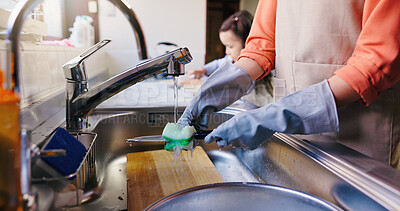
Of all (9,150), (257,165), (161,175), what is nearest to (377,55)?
(257,165)

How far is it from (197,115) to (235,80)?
0.15 m

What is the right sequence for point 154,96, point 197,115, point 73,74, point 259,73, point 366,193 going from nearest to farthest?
point 366,193 → point 73,74 → point 197,115 → point 259,73 → point 154,96

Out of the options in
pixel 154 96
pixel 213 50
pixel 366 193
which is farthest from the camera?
pixel 213 50

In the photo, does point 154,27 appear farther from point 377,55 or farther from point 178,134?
point 377,55

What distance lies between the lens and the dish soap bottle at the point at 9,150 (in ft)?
0.84

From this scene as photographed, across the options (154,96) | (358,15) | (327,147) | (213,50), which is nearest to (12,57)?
(327,147)

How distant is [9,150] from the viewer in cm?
26

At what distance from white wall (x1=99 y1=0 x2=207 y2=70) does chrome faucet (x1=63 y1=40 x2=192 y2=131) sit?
74.1 inches

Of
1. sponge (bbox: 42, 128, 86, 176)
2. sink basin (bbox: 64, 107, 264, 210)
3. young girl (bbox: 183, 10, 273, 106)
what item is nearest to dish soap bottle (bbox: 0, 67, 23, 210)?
sponge (bbox: 42, 128, 86, 176)

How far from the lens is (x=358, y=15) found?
0.75m

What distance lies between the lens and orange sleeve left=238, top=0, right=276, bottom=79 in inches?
38.3

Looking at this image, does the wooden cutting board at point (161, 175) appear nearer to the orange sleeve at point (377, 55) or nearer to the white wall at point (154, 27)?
the orange sleeve at point (377, 55)

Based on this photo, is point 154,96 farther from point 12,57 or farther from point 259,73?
point 12,57

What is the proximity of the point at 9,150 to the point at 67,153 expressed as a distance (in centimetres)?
18
